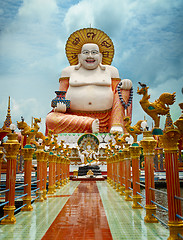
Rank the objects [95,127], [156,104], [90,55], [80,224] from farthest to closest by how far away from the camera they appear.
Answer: [90,55], [95,127], [80,224], [156,104]

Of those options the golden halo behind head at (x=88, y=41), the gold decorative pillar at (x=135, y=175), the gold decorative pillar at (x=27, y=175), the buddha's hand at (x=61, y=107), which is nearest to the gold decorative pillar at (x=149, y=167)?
the gold decorative pillar at (x=135, y=175)

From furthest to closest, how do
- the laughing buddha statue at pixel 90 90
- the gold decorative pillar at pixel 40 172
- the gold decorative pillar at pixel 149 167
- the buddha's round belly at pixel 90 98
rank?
1. the buddha's round belly at pixel 90 98
2. the laughing buddha statue at pixel 90 90
3. the gold decorative pillar at pixel 40 172
4. the gold decorative pillar at pixel 149 167

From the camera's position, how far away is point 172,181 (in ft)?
11.6

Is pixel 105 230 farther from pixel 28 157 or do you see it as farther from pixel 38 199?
pixel 38 199

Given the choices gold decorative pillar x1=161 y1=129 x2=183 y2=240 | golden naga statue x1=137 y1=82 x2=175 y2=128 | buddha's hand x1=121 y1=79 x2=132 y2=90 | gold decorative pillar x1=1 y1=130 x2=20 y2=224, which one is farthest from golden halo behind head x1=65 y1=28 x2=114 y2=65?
gold decorative pillar x1=161 y1=129 x2=183 y2=240

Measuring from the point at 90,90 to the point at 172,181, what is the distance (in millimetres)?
17684

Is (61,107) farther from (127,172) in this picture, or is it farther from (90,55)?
(127,172)

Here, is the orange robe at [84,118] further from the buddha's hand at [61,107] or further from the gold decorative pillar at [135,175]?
the gold decorative pillar at [135,175]

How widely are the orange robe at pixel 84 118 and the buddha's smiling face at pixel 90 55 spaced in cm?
197

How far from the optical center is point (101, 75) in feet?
70.3

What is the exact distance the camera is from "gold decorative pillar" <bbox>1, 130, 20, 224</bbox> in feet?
15.3

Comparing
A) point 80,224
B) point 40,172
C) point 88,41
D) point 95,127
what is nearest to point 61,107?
point 95,127

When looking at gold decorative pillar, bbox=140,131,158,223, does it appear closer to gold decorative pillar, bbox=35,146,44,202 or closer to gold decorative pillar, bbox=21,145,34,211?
gold decorative pillar, bbox=21,145,34,211

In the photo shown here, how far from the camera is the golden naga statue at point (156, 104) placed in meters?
3.93
